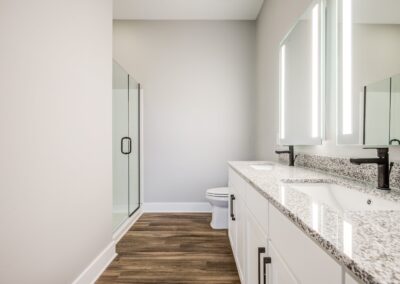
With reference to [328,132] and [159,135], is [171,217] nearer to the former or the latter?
[159,135]

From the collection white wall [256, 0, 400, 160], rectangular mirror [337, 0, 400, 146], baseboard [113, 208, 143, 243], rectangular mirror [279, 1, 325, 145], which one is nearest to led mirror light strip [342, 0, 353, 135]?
rectangular mirror [337, 0, 400, 146]

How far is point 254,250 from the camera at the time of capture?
4.43 ft

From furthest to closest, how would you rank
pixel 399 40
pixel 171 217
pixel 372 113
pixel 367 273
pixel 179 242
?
1. pixel 171 217
2. pixel 179 242
3. pixel 372 113
4. pixel 399 40
5. pixel 367 273

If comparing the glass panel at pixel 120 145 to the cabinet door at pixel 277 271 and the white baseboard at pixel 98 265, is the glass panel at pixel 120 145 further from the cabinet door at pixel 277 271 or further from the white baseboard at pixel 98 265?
the cabinet door at pixel 277 271

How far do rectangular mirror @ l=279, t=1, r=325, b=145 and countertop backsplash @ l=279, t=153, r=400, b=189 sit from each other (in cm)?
13

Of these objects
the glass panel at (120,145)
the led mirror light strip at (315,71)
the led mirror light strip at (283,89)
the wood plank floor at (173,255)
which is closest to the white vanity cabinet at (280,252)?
the wood plank floor at (173,255)

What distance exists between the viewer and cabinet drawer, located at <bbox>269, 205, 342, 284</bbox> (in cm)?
55

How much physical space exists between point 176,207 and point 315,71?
267 centimetres

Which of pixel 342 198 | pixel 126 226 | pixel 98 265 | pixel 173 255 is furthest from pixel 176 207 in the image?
pixel 342 198

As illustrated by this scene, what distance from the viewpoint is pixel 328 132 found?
5.89ft

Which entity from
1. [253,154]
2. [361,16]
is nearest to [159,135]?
[253,154]

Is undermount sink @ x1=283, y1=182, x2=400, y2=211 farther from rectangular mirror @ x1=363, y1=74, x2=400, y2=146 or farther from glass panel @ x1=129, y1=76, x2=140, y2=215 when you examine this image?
glass panel @ x1=129, y1=76, x2=140, y2=215

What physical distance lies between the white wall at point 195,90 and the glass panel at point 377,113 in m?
2.54

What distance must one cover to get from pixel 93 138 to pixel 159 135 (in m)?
1.90
